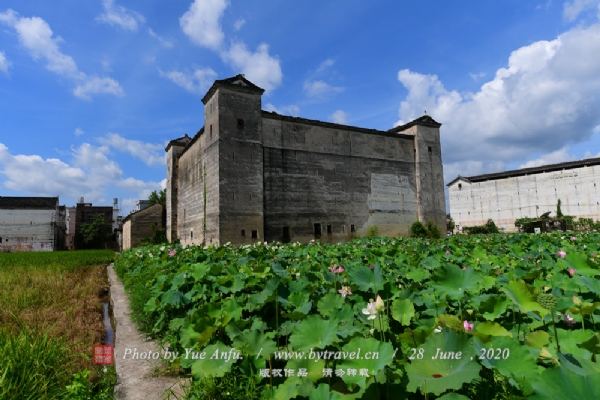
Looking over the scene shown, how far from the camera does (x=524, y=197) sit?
111 ft

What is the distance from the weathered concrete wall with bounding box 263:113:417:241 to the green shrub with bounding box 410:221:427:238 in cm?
46

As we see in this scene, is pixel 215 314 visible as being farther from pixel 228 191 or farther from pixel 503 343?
pixel 228 191

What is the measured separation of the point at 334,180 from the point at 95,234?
1340 inches

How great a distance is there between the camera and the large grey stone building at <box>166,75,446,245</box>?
19125 mm

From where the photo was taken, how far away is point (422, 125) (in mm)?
26188

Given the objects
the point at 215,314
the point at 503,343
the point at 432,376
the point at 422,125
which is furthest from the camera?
the point at 422,125

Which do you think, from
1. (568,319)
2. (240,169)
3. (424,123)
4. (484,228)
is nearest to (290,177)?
(240,169)

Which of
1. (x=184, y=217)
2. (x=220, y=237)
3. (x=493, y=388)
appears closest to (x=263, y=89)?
(x=220, y=237)

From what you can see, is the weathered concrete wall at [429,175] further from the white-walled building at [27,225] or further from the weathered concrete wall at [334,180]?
the white-walled building at [27,225]

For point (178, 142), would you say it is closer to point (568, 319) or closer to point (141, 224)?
point (141, 224)

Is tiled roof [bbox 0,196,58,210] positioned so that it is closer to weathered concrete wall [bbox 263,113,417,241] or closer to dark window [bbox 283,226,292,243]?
weathered concrete wall [bbox 263,113,417,241]

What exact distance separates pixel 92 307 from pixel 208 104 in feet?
54.4

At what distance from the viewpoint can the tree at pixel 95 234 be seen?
42062 mm

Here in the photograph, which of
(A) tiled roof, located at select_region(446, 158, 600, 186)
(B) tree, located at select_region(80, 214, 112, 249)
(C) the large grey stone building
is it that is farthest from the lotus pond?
(B) tree, located at select_region(80, 214, 112, 249)
